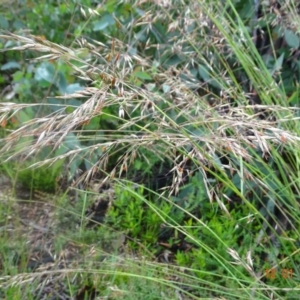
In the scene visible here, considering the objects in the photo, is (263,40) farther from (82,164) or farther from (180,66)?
(82,164)

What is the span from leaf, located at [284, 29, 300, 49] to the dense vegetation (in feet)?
0.04

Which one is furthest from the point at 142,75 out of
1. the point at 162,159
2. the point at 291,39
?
the point at 162,159

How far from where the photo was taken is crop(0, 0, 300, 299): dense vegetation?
1731 mm

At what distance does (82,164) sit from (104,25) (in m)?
0.60

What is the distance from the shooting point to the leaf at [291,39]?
2744 millimetres

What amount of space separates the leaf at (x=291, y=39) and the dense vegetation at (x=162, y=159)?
0.5 inches

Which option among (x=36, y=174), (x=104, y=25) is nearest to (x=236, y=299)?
(x=36, y=174)

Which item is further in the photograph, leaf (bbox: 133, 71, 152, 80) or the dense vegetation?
leaf (bbox: 133, 71, 152, 80)

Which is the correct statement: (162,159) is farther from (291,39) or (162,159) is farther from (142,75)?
(291,39)

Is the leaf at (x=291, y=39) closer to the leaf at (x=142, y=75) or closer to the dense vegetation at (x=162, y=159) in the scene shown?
the dense vegetation at (x=162, y=159)

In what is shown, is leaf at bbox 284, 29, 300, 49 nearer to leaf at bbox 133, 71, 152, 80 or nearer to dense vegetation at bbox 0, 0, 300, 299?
dense vegetation at bbox 0, 0, 300, 299

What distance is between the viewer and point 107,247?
245 centimetres

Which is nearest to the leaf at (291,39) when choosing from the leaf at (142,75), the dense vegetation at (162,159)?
the dense vegetation at (162,159)

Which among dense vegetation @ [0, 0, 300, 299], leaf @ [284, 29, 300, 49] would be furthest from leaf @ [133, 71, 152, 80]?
leaf @ [284, 29, 300, 49]
